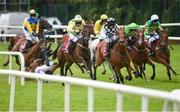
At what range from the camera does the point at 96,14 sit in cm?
3781

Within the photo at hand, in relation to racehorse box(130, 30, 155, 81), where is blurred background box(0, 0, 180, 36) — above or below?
above

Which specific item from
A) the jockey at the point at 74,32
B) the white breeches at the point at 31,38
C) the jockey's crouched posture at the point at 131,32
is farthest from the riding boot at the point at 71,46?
the jockey's crouched posture at the point at 131,32

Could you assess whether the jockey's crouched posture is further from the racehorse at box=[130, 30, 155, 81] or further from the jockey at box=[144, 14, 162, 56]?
the jockey at box=[144, 14, 162, 56]

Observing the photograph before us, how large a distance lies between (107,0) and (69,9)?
4341mm

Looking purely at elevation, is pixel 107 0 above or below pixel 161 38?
above

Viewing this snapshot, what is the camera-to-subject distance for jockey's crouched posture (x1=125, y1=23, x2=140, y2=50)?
56.6 ft

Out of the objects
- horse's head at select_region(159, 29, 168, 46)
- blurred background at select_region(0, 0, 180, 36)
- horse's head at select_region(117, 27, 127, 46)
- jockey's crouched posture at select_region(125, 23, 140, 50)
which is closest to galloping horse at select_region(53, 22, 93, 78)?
jockey's crouched posture at select_region(125, 23, 140, 50)

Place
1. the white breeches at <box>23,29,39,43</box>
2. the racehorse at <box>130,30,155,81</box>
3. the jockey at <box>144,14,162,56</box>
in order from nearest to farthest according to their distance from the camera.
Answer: the racehorse at <box>130,30,155,81</box> → the jockey at <box>144,14,162,56</box> → the white breeches at <box>23,29,39,43</box>

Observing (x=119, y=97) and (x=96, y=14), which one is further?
(x=96, y=14)

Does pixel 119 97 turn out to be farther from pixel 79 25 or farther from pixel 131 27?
pixel 79 25

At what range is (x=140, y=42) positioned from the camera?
730 inches

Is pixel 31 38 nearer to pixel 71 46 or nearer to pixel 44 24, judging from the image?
pixel 44 24

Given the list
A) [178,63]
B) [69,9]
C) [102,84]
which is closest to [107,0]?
[69,9]

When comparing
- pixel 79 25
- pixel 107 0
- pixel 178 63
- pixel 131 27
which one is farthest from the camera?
pixel 107 0
